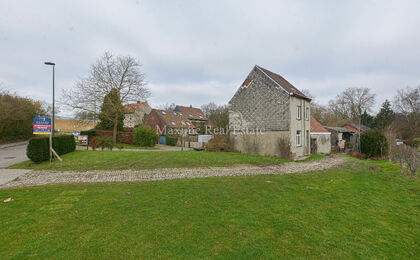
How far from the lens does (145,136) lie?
26234mm

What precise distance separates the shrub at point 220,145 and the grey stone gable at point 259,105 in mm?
1678

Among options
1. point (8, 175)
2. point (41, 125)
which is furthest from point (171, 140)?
point (8, 175)

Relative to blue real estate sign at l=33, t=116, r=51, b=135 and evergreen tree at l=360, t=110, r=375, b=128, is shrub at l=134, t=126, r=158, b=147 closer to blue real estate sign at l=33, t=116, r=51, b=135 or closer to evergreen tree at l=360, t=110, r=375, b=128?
blue real estate sign at l=33, t=116, r=51, b=135

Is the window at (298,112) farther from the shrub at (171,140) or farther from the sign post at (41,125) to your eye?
the sign post at (41,125)

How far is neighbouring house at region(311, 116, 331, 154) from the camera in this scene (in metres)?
21.7

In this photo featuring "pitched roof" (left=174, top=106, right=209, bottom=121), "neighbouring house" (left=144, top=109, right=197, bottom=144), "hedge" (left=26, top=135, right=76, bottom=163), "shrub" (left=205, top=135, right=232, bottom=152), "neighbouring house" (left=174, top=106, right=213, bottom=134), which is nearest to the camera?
"hedge" (left=26, top=135, right=76, bottom=163)

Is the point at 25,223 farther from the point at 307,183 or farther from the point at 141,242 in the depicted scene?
the point at 307,183

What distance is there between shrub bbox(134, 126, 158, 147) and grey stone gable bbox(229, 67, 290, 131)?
1204cm

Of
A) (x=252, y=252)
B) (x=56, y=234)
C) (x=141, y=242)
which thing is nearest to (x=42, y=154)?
(x=56, y=234)

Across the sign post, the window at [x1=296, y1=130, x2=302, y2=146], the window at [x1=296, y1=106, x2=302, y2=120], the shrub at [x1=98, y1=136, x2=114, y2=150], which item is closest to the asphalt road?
the sign post

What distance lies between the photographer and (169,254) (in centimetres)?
308

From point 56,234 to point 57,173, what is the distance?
7.40 meters

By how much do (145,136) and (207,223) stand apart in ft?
78.0

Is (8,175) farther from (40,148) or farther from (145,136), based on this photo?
(145,136)
